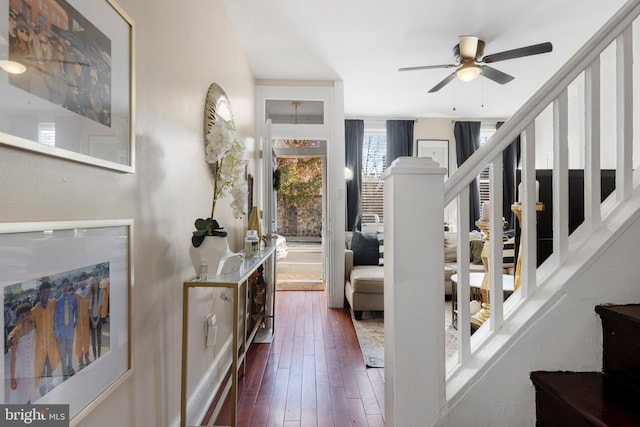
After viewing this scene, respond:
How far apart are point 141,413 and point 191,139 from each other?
1.26 m

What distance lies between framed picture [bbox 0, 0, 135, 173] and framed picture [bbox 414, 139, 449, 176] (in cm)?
514

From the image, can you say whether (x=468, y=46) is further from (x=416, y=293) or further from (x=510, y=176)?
(x=510, y=176)

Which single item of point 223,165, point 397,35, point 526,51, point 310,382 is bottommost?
point 310,382

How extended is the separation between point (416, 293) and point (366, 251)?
3131 mm

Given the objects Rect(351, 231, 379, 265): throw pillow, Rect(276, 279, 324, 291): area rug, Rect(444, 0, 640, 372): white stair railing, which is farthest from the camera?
Rect(276, 279, 324, 291): area rug

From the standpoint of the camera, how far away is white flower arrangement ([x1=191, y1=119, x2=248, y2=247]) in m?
1.47

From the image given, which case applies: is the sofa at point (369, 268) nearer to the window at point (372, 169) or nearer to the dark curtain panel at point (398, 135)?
the window at point (372, 169)

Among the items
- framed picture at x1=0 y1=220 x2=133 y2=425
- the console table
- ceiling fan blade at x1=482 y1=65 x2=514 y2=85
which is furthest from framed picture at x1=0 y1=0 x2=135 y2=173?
ceiling fan blade at x1=482 y1=65 x2=514 y2=85

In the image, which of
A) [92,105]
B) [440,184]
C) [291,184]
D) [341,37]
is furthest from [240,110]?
[291,184]

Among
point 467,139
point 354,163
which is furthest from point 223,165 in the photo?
point 467,139

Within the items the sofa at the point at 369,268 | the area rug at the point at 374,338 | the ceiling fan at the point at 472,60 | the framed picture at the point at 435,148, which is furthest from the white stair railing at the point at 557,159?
the framed picture at the point at 435,148

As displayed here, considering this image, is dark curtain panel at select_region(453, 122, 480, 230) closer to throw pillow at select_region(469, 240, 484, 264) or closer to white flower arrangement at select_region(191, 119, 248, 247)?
throw pillow at select_region(469, 240, 484, 264)

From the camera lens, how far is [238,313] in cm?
187

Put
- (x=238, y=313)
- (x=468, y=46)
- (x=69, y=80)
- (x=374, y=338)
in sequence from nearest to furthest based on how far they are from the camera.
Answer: (x=69, y=80)
(x=238, y=313)
(x=468, y=46)
(x=374, y=338)
